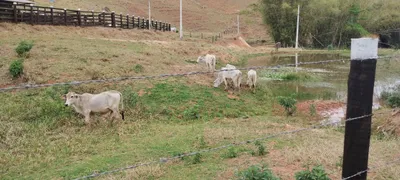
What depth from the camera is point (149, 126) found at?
990 centimetres

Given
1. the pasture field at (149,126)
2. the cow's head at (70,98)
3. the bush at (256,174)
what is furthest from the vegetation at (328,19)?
the bush at (256,174)

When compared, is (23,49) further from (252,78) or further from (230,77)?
(252,78)

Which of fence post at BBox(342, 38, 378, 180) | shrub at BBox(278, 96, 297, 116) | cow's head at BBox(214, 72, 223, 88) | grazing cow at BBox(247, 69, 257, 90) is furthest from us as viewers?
grazing cow at BBox(247, 69, 257, 90)

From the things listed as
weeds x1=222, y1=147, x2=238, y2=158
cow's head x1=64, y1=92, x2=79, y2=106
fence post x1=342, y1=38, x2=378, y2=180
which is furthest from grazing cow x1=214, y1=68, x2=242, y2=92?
fence post x1=342, y1=38, x2=378, y2=180

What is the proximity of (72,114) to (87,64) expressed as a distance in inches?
167

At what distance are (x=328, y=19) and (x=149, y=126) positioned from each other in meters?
42.4

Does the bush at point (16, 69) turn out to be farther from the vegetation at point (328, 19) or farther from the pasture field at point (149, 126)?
the vegetation at point (328, 19)

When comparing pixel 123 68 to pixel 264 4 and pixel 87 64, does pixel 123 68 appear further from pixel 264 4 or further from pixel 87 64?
pixel 264 4

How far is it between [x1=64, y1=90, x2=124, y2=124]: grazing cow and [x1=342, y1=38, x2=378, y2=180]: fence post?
7.73 m

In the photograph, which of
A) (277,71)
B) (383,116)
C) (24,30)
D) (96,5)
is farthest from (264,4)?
(383,116)

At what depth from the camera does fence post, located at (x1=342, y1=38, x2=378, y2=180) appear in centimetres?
296

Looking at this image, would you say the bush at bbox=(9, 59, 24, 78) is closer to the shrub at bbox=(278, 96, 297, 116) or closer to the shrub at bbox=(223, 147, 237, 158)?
the shrub at bbox=(278, 96, 297, 116)

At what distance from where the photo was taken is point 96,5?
54.1 meters

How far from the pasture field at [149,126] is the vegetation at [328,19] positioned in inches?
1223
